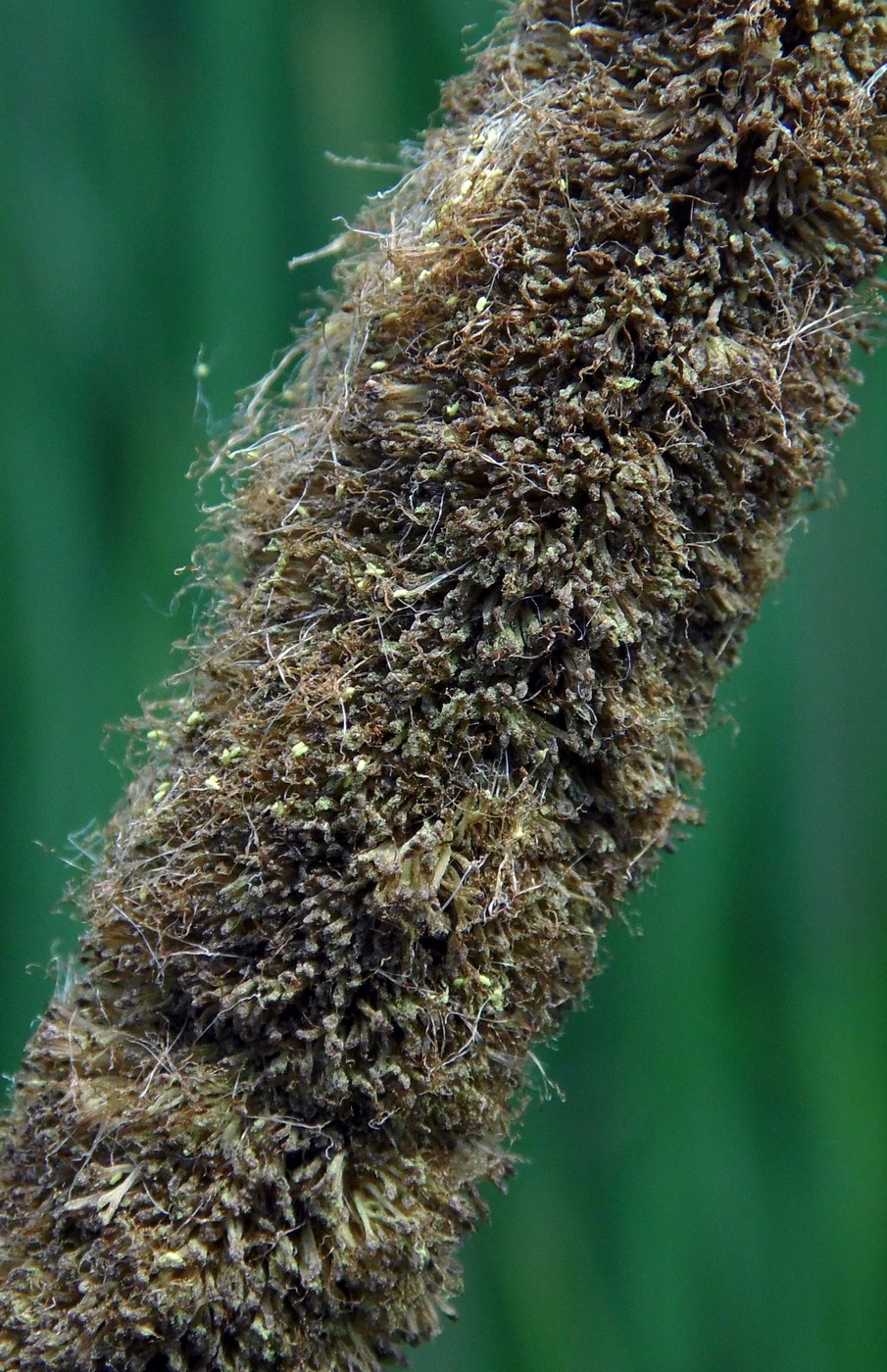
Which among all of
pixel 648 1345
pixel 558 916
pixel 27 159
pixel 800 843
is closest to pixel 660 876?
pixel 800 843

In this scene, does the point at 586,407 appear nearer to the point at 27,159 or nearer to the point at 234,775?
the point at 234,775

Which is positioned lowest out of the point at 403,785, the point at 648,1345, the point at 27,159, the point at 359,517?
the point at 648,1345

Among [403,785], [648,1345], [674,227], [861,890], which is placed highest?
[674,227]

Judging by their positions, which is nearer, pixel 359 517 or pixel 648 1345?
pixel 359 517

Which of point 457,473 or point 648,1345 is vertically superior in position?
point 457,473

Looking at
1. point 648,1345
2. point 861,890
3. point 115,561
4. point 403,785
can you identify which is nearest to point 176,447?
point 115,561

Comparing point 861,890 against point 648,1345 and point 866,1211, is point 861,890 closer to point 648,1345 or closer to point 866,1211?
point 866,1211
